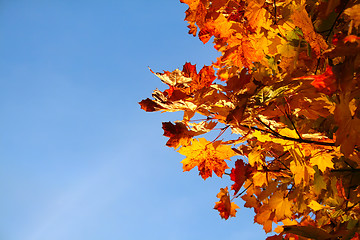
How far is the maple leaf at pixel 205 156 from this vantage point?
173 cm

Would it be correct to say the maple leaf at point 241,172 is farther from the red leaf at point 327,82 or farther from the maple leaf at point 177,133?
the red leaf at point 327,82

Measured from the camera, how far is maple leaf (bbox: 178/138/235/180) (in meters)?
1.73

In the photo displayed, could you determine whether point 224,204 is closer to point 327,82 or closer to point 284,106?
point 284,106

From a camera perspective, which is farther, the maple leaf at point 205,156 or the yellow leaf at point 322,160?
the maple leaf at point 205,156

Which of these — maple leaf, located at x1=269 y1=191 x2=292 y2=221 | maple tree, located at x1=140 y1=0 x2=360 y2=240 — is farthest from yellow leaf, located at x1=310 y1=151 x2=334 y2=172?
maple leaf, located at x1=269 y1=191 x2=292 y2=221

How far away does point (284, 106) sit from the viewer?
1.43m

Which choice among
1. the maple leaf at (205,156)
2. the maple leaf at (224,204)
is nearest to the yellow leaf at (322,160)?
the maple leaf at (205,156)

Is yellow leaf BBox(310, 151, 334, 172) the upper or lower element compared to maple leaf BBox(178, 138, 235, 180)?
lower

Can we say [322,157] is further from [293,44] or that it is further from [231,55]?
[231,55]

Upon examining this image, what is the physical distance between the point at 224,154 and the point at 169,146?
1.46 feet

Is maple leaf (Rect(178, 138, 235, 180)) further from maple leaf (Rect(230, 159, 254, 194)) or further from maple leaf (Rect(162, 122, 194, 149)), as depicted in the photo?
maple leaf (Rect(162, 122, 194, 149))

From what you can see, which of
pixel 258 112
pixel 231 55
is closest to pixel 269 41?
pixel 231 55

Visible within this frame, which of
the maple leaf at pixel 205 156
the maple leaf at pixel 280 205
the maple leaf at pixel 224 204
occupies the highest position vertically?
the maple leaf at pixel 205 156

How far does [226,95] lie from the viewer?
4.29 feet
